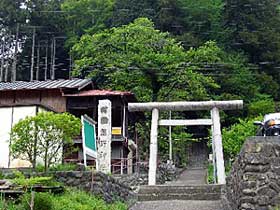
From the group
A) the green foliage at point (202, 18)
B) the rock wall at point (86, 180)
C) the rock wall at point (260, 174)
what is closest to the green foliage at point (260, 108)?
the green foliage at point (202, 18)

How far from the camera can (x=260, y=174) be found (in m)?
7.54

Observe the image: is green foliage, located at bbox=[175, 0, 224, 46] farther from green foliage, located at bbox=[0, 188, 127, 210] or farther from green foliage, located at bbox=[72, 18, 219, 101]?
green foliage, located at bbox=[0, 188, 127, 210]

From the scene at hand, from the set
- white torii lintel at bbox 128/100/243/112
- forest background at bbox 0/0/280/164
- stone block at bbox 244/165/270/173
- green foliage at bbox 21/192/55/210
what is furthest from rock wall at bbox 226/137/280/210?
forest background at bbox 0/0/280/164

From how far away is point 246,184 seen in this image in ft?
25.1

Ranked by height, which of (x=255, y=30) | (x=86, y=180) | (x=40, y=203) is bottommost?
(x=40, y=203)

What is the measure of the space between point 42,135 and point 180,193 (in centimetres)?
386

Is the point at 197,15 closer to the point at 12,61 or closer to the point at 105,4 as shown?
the point at 105,4

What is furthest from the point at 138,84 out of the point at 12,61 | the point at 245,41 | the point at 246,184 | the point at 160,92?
the point at 246,184

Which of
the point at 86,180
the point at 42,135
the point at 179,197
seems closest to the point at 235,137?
the point at 179,197

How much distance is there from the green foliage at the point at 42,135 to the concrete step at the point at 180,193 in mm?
2542

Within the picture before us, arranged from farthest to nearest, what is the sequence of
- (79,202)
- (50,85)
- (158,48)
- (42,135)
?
(158,48) < (50,85) < (42,135) < (79,202)

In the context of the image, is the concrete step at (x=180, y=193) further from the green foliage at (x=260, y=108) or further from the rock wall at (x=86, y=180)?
the green foliage at (x=260, y=108)

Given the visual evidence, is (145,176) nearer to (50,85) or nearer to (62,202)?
(50,85)

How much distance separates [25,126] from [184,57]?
64.2ft
